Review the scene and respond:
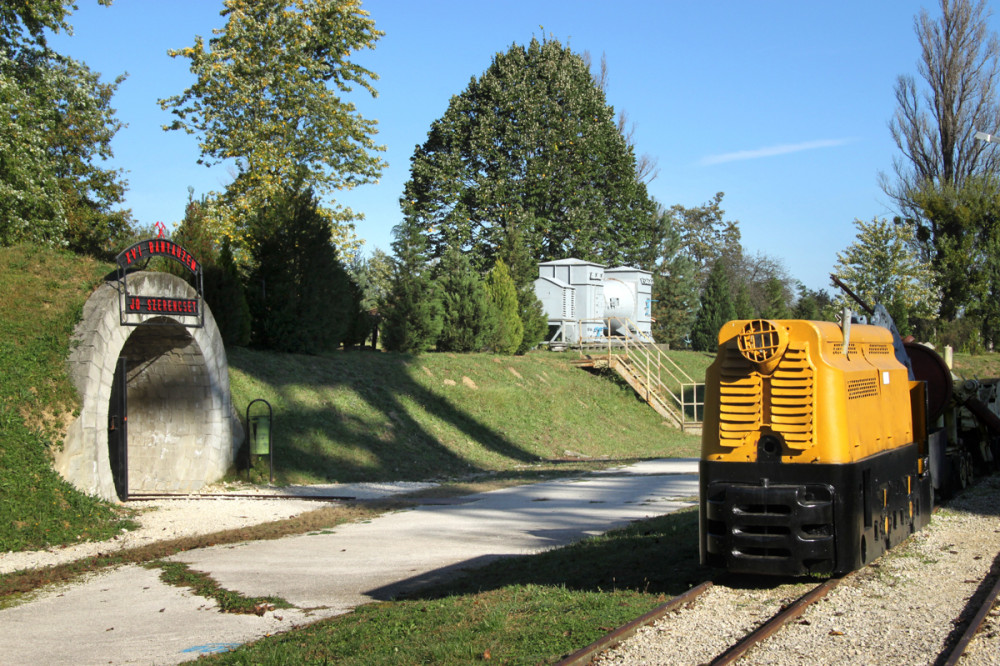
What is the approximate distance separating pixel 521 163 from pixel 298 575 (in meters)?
48.6

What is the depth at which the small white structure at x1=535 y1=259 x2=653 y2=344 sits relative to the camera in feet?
157

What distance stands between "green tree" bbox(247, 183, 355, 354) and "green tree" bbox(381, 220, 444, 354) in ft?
19.1

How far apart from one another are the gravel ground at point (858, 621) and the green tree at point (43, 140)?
21814 mm

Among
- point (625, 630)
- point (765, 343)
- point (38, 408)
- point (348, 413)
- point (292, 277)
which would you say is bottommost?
point (625, 630)

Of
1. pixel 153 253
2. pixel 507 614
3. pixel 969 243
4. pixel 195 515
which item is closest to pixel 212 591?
pixel 507 614

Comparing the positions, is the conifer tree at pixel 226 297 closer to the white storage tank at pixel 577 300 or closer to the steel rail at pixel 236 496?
the steel rail at pixel 236 496

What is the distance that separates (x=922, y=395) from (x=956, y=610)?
4182mm

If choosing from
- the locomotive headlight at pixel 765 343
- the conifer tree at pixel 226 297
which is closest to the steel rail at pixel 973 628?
the locomotive headlight at pixel 765 343

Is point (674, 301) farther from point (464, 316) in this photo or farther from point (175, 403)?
point (175, 403)

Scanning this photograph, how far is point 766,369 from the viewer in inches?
305

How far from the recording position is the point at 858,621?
6.90 metres

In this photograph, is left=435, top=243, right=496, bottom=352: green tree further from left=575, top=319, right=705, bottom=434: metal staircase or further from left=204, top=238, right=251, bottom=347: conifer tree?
left=204, top=238, right=251, bottom=347: conifer tree

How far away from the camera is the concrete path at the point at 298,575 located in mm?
7719

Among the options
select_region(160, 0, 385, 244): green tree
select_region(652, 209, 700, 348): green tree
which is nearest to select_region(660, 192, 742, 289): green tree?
select_region(652, 209, 700, 348): green tree
